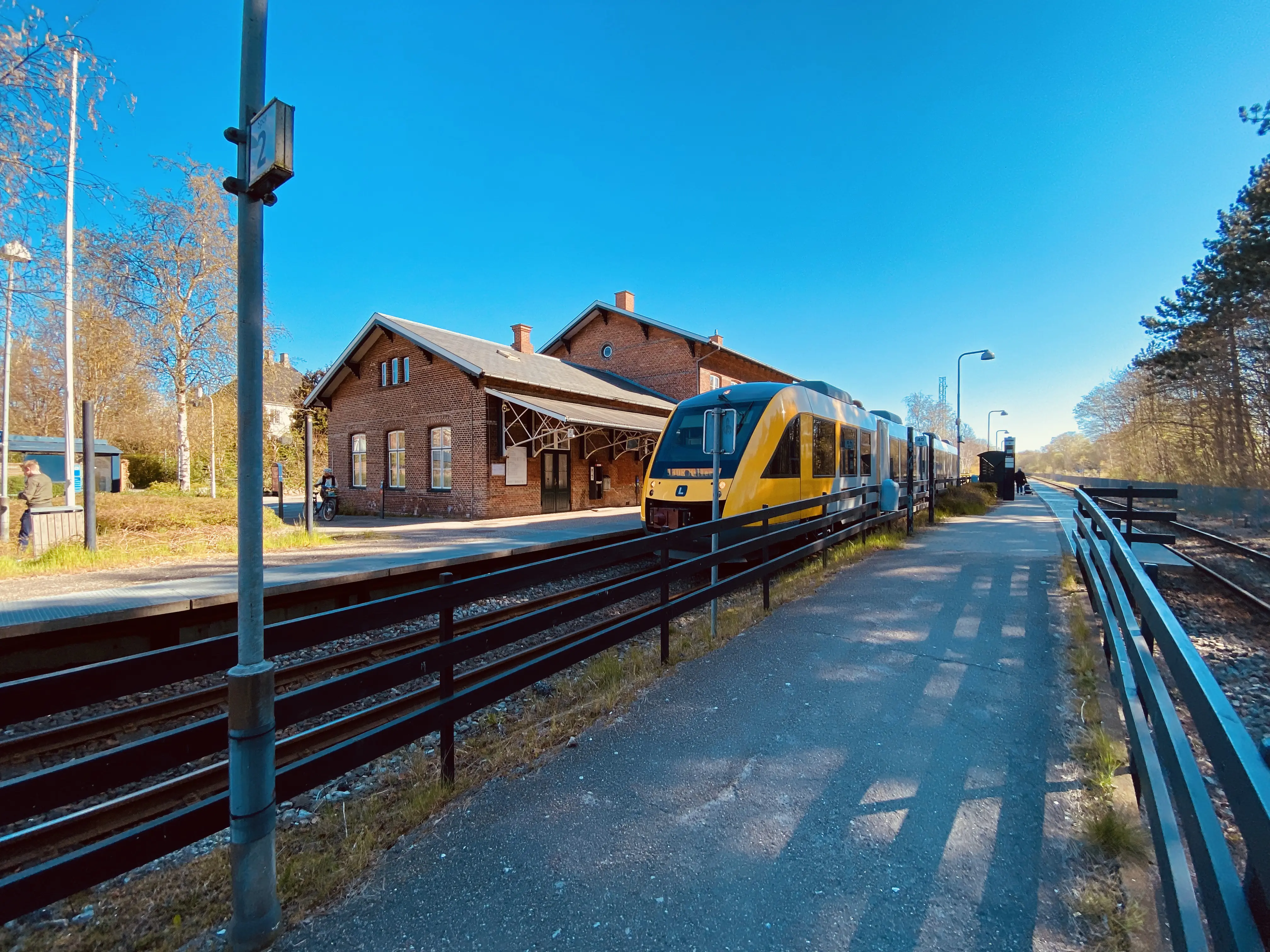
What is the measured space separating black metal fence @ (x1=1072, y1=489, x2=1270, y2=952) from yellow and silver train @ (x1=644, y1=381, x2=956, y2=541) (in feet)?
17.6

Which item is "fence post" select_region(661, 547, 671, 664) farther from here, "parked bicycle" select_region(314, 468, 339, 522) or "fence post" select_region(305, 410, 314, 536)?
"parked bicycle" select_region(314, 468, 339, 522)

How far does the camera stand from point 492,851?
95.8 inches

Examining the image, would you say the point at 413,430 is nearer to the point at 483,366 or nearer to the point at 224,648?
the point at 483,366

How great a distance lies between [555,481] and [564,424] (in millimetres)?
2061

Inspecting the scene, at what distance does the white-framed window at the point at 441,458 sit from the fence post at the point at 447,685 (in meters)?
15.3

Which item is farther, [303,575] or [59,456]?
[59,456]

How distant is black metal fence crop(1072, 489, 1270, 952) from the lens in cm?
121

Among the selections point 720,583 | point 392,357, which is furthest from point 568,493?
point 720,583

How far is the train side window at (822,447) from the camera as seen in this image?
10.2 metres

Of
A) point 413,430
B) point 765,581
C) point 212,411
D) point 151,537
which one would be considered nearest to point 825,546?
point 765,581

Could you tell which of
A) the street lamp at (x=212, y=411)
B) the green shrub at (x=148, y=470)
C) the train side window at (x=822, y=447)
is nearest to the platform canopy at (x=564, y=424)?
the train side window at (x=822, y=447)

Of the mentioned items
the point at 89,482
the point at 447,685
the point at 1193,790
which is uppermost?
the point at 89,482

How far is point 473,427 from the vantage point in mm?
16750

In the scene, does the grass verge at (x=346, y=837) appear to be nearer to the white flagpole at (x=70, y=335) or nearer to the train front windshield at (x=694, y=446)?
the train front windshield at (x=694, y=446)
